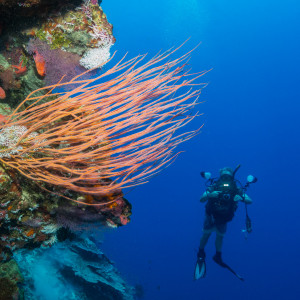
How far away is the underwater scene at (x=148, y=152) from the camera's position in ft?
6.84

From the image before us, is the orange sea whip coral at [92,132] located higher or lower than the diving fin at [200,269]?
lower

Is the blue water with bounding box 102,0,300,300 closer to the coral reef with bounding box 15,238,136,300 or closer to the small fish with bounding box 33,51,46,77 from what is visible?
the coral reef with bounding box 15,238,136,300

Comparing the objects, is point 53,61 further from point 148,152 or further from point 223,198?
point 223,198

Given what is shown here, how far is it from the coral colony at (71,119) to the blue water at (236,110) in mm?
66747

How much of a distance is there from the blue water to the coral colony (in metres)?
66.7

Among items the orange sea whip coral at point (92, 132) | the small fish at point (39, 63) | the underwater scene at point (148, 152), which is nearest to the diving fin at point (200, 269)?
the underwater scene at point (148, 152)

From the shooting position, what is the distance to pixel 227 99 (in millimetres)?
96750

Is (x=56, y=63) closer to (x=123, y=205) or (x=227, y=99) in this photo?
(x=123, y=205)

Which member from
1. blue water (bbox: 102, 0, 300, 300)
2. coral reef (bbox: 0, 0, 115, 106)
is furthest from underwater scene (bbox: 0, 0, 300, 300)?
blue water (bbox: 102, 0, 300, 300)

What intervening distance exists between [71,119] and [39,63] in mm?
761

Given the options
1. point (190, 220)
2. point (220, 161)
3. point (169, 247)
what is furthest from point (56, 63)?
point (220, 161)

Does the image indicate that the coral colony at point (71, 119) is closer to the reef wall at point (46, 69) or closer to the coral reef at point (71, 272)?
the reef wall at point (46, 69)

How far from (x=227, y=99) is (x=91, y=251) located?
98335 mm

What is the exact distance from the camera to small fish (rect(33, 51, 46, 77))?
251 cm
